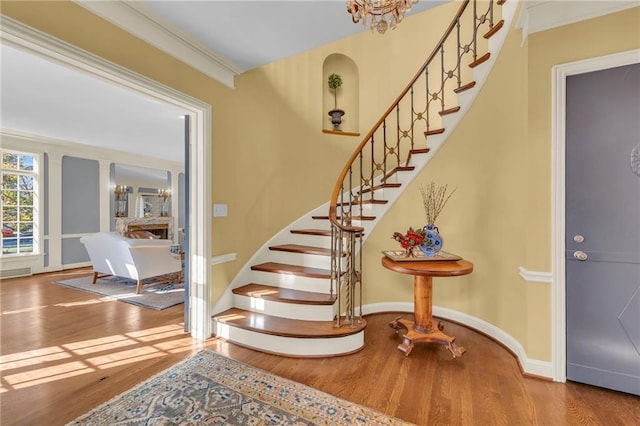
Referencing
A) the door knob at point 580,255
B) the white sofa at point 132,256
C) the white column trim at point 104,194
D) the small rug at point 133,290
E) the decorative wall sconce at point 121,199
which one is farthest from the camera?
the decorative wall sconce at point 121,199

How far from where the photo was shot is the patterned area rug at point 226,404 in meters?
1.59

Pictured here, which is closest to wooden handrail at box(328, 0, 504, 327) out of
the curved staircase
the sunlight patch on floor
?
the curved staircase

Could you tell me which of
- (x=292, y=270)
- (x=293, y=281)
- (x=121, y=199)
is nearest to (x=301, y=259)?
(x=292, y=270)

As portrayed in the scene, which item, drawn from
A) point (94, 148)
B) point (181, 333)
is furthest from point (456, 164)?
point (94, 148)

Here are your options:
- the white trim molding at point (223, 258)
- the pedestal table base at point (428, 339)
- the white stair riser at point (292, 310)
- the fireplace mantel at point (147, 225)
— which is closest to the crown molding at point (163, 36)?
the white trim molding at point (223, 258)

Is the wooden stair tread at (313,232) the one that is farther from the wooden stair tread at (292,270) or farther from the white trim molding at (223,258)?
the white trim molding at (223,258)

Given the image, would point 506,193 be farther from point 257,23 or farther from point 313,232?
point 257,23

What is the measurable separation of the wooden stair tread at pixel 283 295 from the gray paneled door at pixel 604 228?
6.14 feet

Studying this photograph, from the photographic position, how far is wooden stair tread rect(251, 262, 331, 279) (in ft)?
9.39

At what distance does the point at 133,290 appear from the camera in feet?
14.1

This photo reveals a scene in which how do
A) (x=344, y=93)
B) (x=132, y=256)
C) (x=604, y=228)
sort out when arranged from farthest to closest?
(x=344, y=93)
(x=132, y=256)
(x=604, y=228)

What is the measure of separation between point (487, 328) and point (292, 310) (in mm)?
1935

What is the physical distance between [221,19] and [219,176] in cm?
136

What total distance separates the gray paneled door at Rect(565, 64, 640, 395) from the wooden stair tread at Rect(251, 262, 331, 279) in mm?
1980
